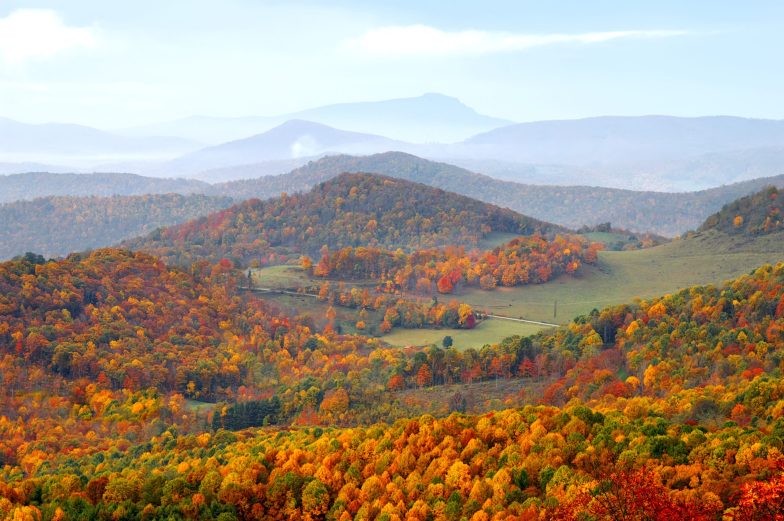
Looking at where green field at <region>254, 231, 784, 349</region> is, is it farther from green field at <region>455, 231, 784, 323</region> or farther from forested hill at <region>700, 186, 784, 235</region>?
forested hill at <region>700, 186, 784, 235</region>

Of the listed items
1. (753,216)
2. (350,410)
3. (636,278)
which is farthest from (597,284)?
(350,410)

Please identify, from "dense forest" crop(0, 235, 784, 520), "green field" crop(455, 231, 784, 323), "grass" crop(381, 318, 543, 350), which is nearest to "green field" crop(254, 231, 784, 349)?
"green field" crop(455, 231, 784, 323)

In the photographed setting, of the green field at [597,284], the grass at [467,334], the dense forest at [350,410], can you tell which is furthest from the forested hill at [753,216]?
the dense forest at [350,410]

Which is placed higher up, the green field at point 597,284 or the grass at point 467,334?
the green field at point 597,284

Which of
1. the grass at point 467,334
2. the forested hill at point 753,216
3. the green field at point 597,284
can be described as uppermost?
the forested hill at point 753,216

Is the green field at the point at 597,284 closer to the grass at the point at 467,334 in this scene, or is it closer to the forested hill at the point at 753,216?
the grass at the point at 467,334

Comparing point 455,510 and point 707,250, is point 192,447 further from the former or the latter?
point 707,250

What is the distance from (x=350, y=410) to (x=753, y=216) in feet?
320

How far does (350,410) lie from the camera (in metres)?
77.9

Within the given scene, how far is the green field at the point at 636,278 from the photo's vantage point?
134 m

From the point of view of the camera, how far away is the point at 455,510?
37031 millimetres

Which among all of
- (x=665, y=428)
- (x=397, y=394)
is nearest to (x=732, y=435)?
(x=665, y=428)

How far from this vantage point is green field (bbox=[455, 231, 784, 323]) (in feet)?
441

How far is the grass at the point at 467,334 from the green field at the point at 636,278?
6.97 meters
